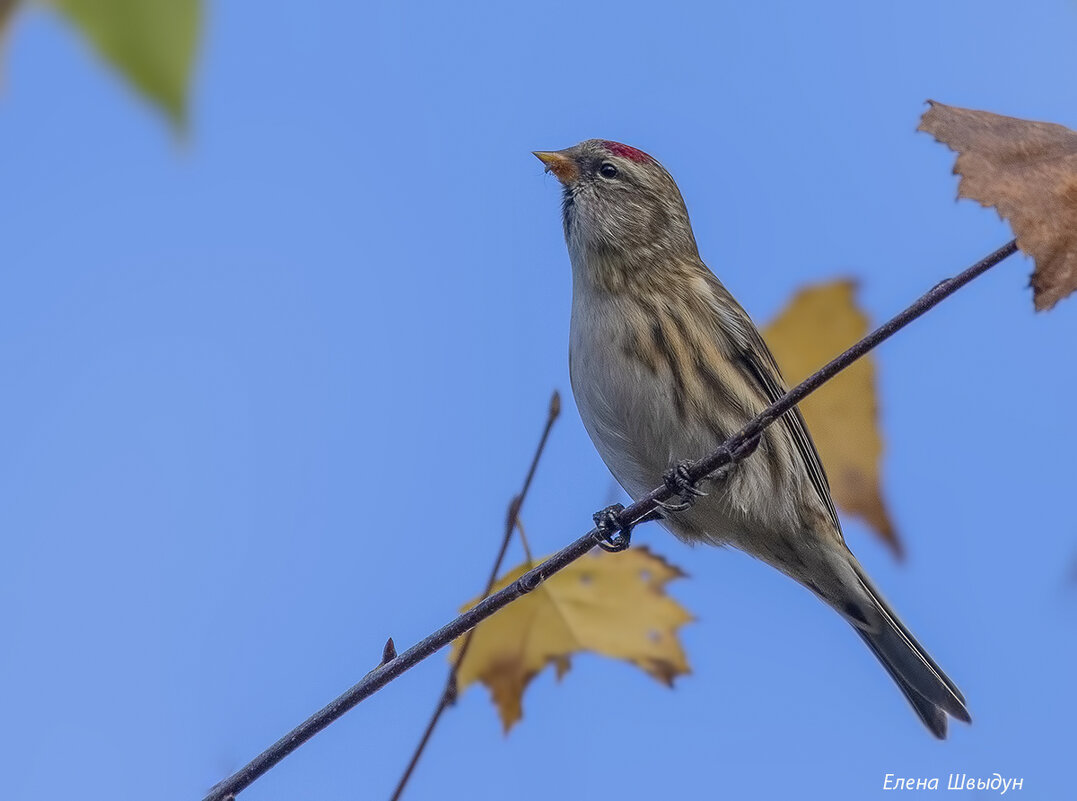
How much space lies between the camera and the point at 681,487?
2762mm

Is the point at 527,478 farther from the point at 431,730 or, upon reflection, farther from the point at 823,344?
the point at 823,344

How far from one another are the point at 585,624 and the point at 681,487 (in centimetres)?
41

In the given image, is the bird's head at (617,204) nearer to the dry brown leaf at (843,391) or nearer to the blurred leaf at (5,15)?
the dry brown leaf at (843,391)

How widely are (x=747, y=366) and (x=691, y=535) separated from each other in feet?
1.69

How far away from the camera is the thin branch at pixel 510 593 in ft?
5.21

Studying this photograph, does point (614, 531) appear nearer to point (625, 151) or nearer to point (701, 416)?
point (701, 416)

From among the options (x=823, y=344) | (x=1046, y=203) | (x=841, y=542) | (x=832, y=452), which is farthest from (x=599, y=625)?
(x=1046, y=203)

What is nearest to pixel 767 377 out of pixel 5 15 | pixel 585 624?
pixel 585 624

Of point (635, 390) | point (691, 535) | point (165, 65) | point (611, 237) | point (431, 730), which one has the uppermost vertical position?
point (611, 237)

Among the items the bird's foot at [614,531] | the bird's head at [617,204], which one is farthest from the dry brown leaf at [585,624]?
the bird's head at [617,204]

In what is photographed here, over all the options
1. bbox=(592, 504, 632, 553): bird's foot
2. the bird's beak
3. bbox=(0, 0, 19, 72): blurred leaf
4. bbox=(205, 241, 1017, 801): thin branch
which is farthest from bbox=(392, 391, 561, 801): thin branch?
the bird's beak

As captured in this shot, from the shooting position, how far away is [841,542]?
333 centimetres

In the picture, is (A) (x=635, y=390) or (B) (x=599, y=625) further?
(A) (x=635, y=390)

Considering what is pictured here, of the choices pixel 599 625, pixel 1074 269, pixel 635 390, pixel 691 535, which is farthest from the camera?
pixel 691 535
